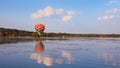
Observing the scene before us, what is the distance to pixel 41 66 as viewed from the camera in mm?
12641

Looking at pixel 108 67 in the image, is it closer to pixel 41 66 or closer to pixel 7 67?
pixel 41 66

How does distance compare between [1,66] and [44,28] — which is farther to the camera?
[44,28]

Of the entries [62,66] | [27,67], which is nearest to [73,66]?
[62,66]

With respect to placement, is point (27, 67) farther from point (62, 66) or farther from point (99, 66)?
point (99, 66)

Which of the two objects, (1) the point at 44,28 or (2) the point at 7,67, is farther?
(1) the point at 44,28

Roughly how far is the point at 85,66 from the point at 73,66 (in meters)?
0.66

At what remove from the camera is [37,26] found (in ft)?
328

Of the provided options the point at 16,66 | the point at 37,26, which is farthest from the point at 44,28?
the point at 16,66

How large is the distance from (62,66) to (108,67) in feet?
7.73

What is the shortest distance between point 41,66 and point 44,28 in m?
88.7

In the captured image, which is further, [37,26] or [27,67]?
[37,26]

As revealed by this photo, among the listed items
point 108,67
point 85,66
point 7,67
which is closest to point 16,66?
point 7,67

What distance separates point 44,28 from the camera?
10112 centimetres

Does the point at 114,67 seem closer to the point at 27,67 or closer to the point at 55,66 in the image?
the point at 55,66
